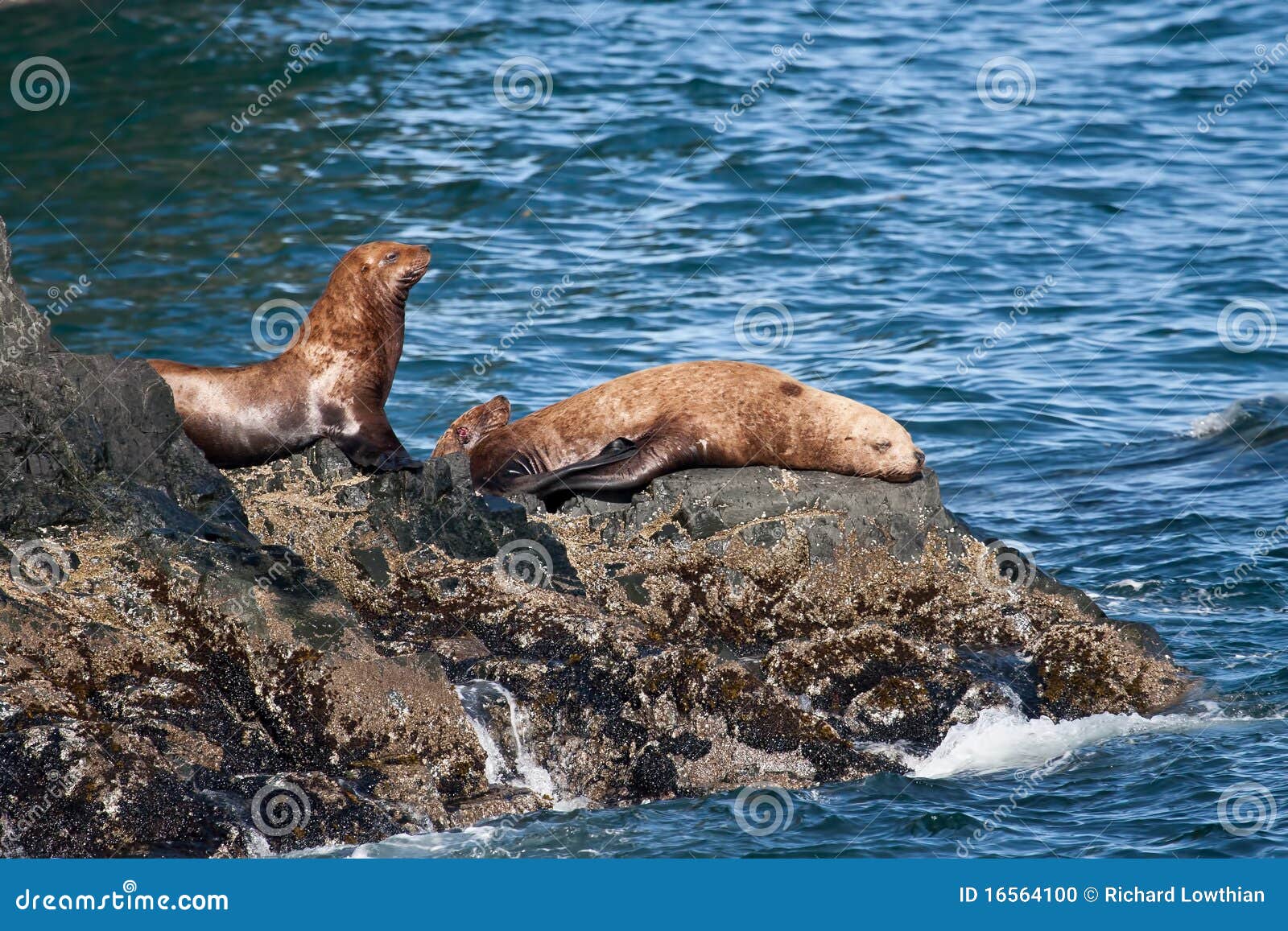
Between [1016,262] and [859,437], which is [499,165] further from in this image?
[859,437]

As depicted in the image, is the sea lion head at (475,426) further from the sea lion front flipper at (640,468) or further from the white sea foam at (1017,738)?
the white sea foam at (1017,738)

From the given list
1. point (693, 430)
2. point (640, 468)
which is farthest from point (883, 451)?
point (640, 468)

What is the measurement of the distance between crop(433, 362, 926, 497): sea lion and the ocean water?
2165 millimetres

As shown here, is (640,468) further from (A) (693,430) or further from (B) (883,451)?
(B) (883,451)

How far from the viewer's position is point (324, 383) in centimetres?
904

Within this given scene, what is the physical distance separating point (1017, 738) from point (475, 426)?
3.92 m

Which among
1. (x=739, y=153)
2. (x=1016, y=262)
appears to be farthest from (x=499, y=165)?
(x=1016, y=262)

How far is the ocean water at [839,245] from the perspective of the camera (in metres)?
7.87

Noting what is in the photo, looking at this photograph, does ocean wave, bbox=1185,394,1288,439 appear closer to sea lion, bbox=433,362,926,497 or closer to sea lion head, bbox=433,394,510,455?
sea lion, bbox=433,362,926,497

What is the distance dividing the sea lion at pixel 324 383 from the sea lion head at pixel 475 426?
637 mm

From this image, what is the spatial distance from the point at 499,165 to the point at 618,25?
8882mm

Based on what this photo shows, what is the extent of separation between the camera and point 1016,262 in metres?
18.3

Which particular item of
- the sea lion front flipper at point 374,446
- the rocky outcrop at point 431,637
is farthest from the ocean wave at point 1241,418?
the sea lion front flipper at point 374,446

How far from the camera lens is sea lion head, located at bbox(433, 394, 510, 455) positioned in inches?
385
